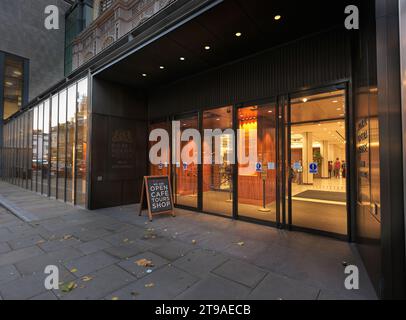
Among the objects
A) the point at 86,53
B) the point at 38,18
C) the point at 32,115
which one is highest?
the point at 38,18

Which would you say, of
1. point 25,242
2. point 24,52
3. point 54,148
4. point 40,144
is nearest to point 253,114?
point 25,242

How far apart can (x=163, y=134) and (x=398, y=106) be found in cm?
697

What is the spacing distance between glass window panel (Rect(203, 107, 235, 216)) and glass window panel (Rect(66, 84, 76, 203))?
531 centimetres

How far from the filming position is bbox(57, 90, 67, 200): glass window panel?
8.98 metres

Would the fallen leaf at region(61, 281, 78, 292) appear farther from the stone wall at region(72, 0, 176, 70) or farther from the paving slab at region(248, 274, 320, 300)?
the stone wall at region(72, 0, 176, 70)

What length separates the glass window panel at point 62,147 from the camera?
8.98 metres

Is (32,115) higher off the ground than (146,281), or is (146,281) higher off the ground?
(32,115)

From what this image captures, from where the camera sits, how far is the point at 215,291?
2736 millimetres

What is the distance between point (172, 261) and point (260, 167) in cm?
346

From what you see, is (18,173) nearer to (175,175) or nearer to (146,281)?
(175,175)

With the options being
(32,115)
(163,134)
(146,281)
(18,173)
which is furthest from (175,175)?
(18,173)

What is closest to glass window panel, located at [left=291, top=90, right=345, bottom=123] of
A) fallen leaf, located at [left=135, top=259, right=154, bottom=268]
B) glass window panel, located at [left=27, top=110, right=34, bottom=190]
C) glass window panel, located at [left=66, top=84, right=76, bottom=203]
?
fallen leaf, located at [left=135, top=259, right=154, bottom=268]

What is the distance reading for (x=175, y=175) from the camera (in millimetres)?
7820

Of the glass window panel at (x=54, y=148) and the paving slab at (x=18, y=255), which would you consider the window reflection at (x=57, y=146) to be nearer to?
the glass window panel at (x=54, y=148)
